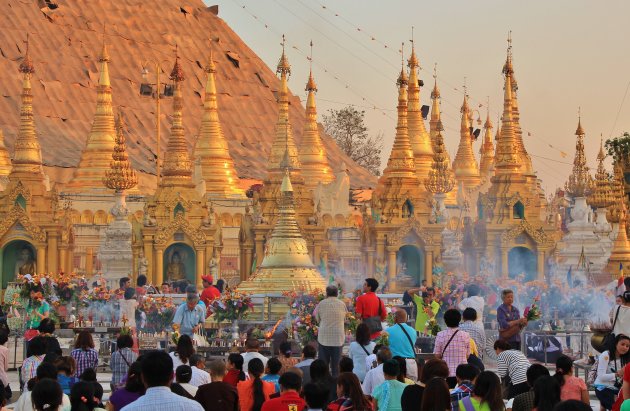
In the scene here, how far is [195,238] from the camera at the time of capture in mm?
42906

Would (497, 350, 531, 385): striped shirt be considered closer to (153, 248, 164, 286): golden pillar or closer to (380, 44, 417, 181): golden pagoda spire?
(153, 248, 164, 286): golden pillar

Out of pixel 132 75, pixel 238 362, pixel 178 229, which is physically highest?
pixel 132 75

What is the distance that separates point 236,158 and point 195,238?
34215 millimetres

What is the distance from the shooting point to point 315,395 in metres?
13.5

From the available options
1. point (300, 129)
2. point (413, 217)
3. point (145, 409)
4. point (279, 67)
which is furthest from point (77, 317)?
point (300, 129)

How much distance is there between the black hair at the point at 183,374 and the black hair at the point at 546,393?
3021 millimetres

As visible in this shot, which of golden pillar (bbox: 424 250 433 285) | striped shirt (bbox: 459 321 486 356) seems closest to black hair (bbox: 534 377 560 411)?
striped shirt (bbox: 459 321 486 356)

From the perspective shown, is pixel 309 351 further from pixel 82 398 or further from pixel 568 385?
pixel 82 398

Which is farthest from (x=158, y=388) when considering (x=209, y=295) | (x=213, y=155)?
(x=213, y=155)

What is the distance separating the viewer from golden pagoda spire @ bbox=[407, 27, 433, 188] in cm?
5303

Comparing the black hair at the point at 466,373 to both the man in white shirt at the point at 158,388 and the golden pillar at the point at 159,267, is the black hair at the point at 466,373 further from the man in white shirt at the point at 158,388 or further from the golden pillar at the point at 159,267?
the golden pillar at the point at 159,267

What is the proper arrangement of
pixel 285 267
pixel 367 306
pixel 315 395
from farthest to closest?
pixel 285 267 → pixel 367 306 → pixel 315 395

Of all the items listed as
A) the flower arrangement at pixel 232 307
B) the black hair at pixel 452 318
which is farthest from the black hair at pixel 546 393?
the flower arrangement at pixel 232 307

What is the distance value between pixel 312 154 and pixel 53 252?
659 inches
